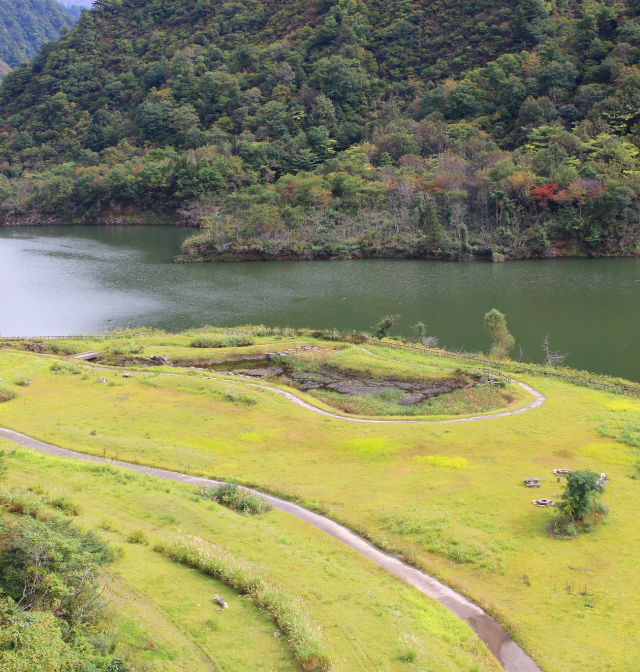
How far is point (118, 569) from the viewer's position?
18156mm

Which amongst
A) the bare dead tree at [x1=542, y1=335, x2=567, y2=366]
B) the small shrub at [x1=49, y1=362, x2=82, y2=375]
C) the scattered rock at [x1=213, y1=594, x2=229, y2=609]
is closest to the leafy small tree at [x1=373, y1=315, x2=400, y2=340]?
the bare dead tree at [x1=542, y1=335, x2=567, y2=366]

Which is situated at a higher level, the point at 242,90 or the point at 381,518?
the point at 242,90

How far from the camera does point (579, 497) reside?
24.3 meters

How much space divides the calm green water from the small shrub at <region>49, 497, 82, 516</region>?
149ft

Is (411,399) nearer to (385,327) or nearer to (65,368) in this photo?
(385,327)

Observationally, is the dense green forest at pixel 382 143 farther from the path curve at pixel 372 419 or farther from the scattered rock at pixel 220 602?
the scattered rock at pixel 220 602

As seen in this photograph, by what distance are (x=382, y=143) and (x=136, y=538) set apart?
136913mm

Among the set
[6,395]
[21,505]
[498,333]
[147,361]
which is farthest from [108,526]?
[498,333]

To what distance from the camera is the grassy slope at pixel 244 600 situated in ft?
50.6

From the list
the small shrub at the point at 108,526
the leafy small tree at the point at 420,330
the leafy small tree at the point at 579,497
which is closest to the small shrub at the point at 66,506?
the small shrub at the point at 108,526

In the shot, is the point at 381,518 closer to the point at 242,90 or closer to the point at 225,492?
the point at 225,492

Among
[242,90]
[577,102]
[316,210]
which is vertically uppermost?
[242,90]

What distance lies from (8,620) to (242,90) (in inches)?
7471

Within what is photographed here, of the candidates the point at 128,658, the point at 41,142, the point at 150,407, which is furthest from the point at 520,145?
the point at 41,142
